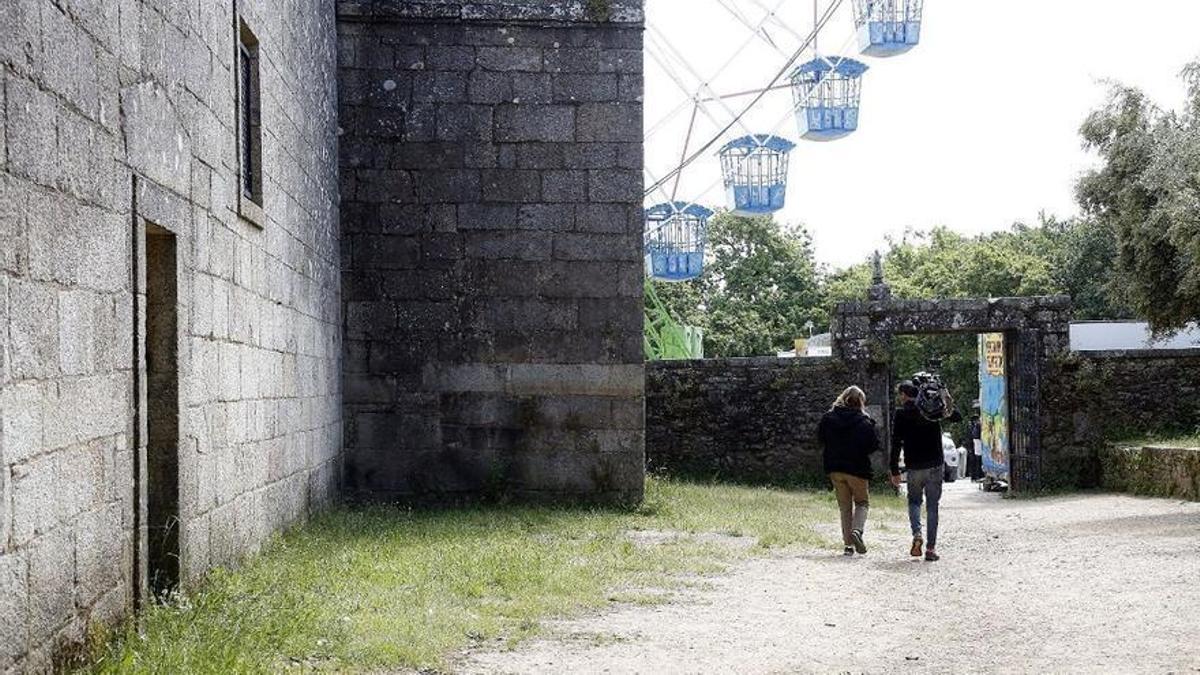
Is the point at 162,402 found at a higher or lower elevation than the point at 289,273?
lower

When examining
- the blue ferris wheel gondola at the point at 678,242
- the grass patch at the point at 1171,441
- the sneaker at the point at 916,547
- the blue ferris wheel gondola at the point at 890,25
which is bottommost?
the sneaker at the point at 916,547

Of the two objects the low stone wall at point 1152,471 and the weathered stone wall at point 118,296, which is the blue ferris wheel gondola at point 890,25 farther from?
the weathered stone wall at point 118,296

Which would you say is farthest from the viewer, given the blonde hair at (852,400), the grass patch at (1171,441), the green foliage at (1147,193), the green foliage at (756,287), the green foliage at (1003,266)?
the green foliage at (756,287)

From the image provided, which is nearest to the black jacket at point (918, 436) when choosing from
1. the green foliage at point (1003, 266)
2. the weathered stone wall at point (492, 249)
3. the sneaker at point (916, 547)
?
the sneaker at point (916, 547)

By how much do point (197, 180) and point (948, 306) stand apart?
13.6 meters

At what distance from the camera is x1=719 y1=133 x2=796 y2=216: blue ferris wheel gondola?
19.3 meters

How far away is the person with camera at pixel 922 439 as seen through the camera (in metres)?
10.6

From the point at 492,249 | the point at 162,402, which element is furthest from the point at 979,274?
the point at 162,402

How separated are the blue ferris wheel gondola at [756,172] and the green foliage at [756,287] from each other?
32753mm

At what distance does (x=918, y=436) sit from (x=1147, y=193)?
7942 millimetres

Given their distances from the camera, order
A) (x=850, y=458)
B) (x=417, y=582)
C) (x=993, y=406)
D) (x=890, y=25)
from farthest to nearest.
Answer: (x=993, y=406), (x=890, y=25), (x=850, y=458), (x=417, y=582)

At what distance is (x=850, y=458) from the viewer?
11070 millimetres

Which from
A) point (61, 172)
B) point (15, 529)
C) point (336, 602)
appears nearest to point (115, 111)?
point (61, 172)

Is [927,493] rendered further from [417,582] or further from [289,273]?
[289,273]
